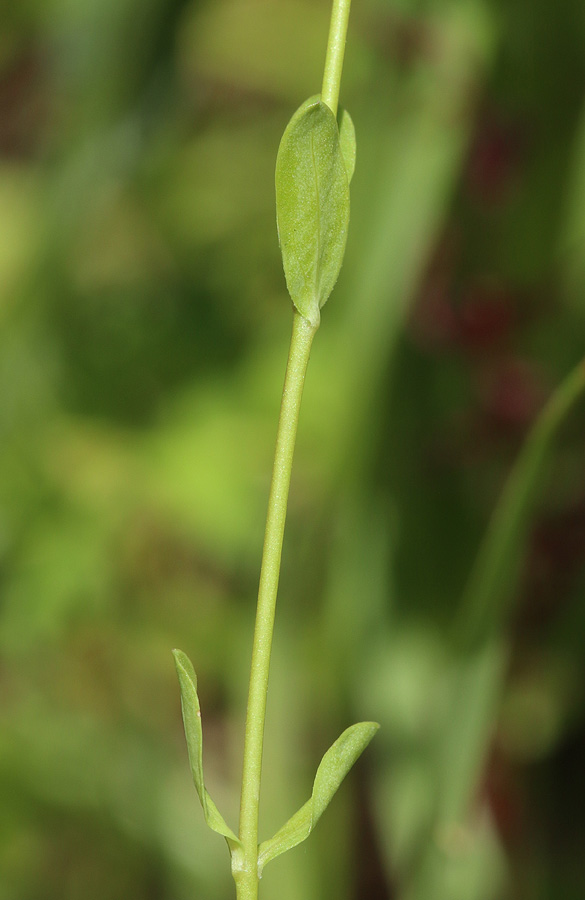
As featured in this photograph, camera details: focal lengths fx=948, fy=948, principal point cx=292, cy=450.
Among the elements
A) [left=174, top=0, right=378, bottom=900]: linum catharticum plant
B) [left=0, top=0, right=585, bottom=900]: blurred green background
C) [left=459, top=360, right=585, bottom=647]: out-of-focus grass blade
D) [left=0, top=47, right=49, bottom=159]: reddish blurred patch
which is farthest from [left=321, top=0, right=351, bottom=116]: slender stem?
[left=0, top=47, right=49, bottom=159]: reddish blurred patch

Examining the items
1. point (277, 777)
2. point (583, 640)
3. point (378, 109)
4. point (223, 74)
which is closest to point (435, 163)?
point (378, 109)

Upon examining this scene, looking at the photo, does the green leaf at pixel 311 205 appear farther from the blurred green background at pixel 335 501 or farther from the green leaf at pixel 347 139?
the blurred green background at pixel 335 501

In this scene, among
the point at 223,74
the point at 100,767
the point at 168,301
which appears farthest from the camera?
the point at 223,74

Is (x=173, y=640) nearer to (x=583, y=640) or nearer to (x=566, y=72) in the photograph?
(x=583, y=640)

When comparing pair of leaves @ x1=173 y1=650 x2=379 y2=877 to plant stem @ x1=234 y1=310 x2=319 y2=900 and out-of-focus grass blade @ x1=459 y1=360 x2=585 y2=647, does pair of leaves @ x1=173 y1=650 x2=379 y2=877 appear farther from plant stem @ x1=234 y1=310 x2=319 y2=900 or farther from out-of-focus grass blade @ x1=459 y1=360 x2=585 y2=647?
out-of-focus grass blade @ x1=459 y1=360 x2=585 y2=647

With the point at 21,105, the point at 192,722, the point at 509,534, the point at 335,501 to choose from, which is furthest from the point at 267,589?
the point at 21,105

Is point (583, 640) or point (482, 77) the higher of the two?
point (482, 77)

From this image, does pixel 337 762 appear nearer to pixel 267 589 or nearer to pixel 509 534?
pixel 267 589
